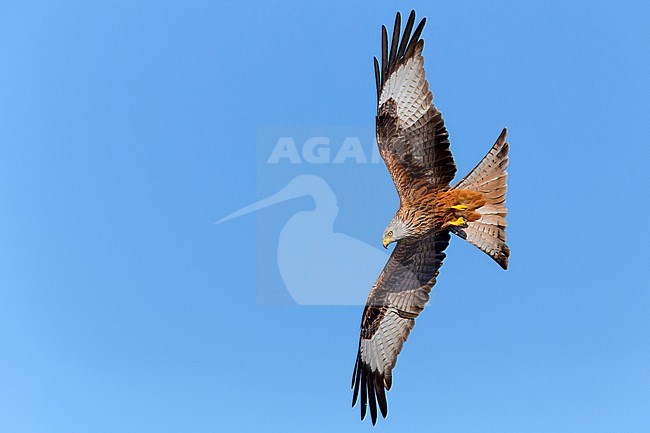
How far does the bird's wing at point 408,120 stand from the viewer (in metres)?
10.3

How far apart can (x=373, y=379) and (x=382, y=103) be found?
364 centimetres

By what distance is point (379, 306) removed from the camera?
37.9 feet

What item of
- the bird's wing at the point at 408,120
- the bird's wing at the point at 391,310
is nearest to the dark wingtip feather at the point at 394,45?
the bird's wing at the point at 408,120

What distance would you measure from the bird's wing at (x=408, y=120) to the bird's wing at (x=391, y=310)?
3.34ft

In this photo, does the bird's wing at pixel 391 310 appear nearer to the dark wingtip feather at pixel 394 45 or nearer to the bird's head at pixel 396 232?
the bird's head at pixel 396 232

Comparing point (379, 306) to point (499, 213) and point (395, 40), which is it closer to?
point (499, 213)

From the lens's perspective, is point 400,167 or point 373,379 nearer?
point 400,167

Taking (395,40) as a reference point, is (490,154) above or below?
below

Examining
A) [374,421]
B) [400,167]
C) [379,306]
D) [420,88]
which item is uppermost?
[420,88]

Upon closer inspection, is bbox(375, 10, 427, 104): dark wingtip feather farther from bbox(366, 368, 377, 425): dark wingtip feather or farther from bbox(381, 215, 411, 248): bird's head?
bbox(366, 368, 377, 425): dark wingtip feather

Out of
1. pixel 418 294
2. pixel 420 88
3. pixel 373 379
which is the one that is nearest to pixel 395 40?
pixel 420 88

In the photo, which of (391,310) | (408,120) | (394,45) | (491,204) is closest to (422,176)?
(408,120)

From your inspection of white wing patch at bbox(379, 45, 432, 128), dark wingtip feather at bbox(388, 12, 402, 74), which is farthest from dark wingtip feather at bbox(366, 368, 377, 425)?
dark wingtip feather at bbox(388, 12, 402, 74)

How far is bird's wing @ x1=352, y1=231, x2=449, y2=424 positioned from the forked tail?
0.43 metres
